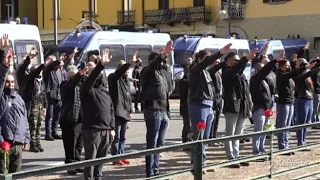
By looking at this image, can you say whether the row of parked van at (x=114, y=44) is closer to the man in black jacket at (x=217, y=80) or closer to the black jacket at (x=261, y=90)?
the man in black jacket at (x=217, y=80)

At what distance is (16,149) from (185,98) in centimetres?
488

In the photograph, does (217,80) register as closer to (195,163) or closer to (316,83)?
(316,83)

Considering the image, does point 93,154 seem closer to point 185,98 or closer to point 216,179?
point 216,179

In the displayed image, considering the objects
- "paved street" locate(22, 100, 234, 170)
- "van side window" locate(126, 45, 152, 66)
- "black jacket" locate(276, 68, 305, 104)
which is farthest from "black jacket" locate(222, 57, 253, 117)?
"van side window" locate(126, 45, 152, 66)

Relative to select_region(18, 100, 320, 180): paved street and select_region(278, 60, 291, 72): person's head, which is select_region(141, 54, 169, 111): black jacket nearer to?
select_region(18, 100, 320, 180): paved street

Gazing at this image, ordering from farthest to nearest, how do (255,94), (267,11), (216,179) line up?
(267,11), (255,94), (216,179)

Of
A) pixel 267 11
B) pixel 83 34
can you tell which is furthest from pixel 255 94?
pixel 267 11

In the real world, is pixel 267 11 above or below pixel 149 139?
above

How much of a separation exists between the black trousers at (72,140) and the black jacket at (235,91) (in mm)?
2373

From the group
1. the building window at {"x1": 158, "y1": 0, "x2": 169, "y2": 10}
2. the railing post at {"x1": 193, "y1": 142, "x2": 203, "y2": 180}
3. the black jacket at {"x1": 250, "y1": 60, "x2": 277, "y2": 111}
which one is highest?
the building window at {"x1": 158, "y1": 0, "x2": 169, "y2": 10}

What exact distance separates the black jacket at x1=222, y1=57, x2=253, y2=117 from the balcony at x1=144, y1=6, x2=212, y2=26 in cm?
3121

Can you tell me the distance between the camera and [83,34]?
69.9 ft

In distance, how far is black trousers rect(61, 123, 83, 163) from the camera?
30.3 ft

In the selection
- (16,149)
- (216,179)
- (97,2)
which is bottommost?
(216,179)
